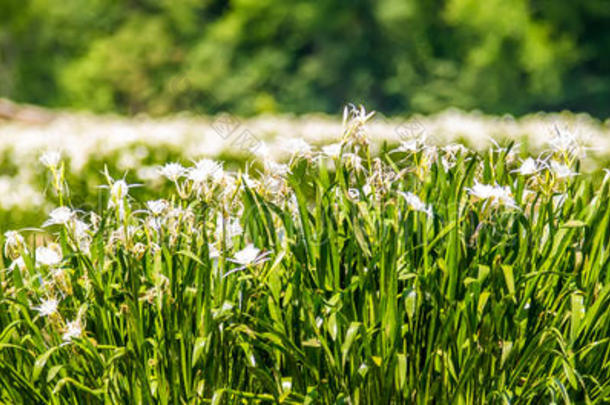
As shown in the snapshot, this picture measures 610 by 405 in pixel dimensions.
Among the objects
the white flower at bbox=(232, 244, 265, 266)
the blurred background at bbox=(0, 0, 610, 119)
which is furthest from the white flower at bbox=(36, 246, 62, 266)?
the blurred background at bbox=(0, 0, 610, 119)

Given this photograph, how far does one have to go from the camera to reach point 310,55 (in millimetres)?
44812

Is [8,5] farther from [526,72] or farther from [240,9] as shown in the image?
[526,72]

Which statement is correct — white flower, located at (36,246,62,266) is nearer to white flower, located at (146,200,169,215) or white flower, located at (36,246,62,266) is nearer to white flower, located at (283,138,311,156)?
white flower, located at (146,200,169,215)

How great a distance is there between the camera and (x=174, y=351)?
6.57ft

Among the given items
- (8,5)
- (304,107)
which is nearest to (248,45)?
(304,107)

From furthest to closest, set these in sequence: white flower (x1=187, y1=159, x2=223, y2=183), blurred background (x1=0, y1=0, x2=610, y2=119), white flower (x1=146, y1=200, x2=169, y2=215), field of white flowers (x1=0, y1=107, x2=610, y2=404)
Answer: blurred background (x1=0, y1=0, x2=610, y2=119), white flower (x1=146, y1=200, x2=169, y2=215), white flower (x1=187, y1=159, x2=223, y2=183), field of white flowers (x1=0, y1=107, x2=610, y2=404)

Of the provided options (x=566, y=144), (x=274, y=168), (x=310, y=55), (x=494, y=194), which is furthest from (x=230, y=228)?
(x=310, y=55)

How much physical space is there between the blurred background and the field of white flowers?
3249 centimetres

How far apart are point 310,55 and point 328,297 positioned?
4358cm

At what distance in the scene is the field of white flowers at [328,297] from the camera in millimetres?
2014

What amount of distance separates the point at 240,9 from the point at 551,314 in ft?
142

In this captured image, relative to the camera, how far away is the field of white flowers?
2.01 meters

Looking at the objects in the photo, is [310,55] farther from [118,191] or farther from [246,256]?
[246,256]

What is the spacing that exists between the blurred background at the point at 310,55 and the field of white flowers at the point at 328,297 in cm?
3249
